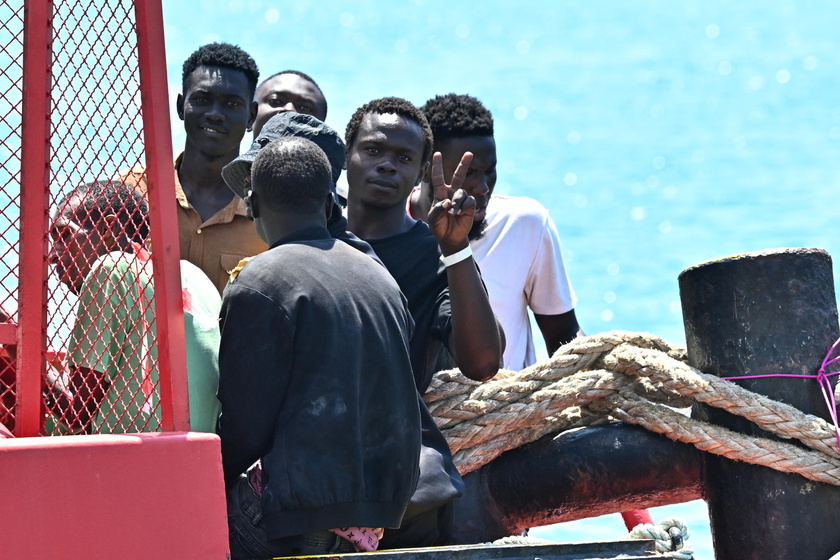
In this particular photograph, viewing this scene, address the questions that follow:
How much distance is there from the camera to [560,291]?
15.1ft

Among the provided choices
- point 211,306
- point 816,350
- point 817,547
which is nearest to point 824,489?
→ point 817,547

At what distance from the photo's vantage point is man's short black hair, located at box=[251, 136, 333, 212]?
278cm

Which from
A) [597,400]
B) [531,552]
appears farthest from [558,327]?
[531,552]

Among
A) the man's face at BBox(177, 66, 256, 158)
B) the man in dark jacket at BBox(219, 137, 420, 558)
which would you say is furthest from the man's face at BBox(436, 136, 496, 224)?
the man in dark jacket at BBox(219, 137, 420, 558)

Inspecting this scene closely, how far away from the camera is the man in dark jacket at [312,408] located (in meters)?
2.49

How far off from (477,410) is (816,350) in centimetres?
105

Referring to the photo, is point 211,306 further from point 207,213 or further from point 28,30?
point 207,213

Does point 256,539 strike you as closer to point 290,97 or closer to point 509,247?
point 509,247

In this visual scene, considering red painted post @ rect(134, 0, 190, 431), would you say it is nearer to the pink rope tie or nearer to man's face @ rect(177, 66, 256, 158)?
the pink rope tie

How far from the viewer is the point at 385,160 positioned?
361 centimetres

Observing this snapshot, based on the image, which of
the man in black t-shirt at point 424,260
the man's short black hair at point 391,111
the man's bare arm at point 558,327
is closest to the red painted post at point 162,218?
the man in black t-shirt at point 424,260

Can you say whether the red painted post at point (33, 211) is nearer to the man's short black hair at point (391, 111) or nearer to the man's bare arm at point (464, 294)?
the man's bare arm at point (464, 294)

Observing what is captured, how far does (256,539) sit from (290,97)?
111 inches

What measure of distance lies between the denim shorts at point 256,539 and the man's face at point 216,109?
2.10 metres
